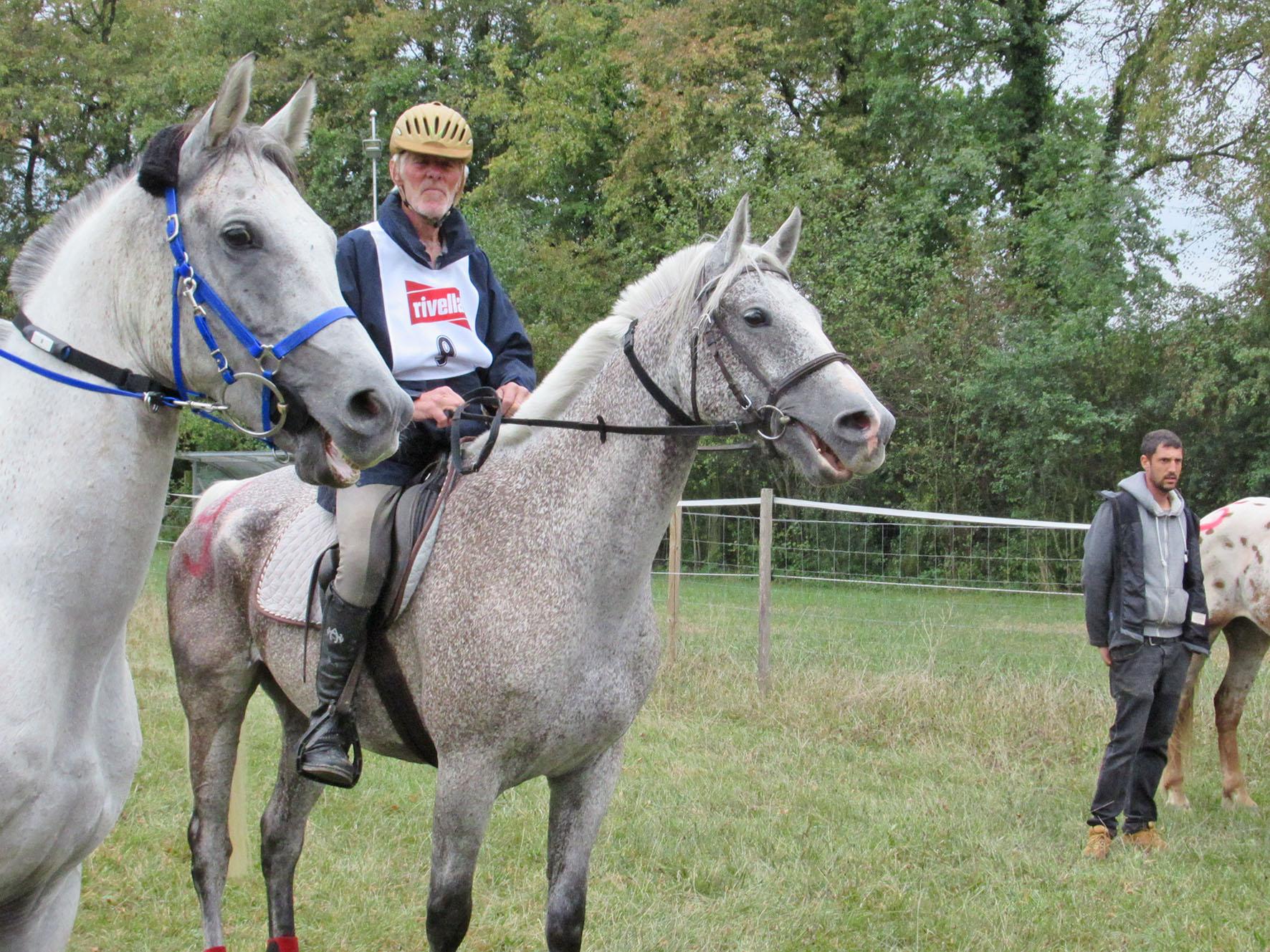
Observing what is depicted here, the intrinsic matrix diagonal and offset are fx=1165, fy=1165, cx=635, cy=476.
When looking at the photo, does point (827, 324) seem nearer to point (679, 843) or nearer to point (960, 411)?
point (960, 411)

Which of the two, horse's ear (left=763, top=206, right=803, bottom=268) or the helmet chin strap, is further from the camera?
the helmet chin strap

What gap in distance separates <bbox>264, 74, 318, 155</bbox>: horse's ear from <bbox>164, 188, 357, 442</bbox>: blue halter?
0.28 metres

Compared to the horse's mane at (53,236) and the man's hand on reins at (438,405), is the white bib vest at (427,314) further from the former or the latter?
the horse's mane at (53,236)

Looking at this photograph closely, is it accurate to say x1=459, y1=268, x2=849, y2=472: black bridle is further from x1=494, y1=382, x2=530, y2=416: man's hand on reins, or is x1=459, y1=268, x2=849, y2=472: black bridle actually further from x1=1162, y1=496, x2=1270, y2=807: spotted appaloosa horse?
x1=1162, y1=496, x2=1270, y2=807: spotted appaloosa horse

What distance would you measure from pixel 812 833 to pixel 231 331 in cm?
488

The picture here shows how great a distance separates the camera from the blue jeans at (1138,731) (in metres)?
6.38

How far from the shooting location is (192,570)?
4703 mm

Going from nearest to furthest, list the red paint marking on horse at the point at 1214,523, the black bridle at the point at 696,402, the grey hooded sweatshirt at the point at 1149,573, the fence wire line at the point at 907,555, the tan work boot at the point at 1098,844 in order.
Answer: the black bridle at the point at 696,402
the tan work boot at the point at 1098,844
the grey hooded sweatshirt at the point at 1149,573
the red paint marking on horse at the point at 1214,523
the fence wire line at the point at 907,555

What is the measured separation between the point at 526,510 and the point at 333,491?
0.78m

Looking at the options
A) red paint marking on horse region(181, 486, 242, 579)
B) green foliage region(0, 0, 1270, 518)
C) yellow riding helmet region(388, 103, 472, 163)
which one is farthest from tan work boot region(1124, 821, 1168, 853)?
green foliage region(0, 0, 1270, 518)

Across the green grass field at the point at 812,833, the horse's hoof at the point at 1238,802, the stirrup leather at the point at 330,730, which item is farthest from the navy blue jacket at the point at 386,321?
the horse's hoof at the point at 1238,802

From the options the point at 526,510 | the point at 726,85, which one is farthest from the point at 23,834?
the point at 726,85

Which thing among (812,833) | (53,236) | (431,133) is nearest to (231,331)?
(53,236)

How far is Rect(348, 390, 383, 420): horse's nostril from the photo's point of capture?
2227 millimetres
